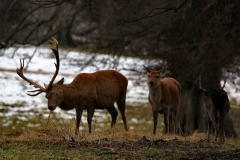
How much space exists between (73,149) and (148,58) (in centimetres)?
1242

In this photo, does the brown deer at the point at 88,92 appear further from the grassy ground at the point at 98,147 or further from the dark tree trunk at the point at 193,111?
the dark tree trunk at the point at 193,111

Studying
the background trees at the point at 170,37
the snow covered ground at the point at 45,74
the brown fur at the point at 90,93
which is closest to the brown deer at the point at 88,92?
the brown fur at the point at 90,93

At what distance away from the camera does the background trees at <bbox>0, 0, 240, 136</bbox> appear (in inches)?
764

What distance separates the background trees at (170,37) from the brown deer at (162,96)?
3315 mm

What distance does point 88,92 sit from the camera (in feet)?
46.5

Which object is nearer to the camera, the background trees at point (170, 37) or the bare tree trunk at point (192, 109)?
the background trees at point (170, 37)

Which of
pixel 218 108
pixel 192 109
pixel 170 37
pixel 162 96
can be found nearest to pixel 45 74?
pixel 192 109

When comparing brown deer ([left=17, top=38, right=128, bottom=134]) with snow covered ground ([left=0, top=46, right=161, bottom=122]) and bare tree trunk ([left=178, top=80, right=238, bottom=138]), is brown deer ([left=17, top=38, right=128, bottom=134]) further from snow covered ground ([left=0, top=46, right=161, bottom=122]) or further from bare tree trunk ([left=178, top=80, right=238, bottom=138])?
bare tree trunk ([left=178, top=80, right=238, bottom=138])

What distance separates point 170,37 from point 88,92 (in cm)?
741

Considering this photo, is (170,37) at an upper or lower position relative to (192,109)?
upper

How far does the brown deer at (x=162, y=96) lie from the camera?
47.4 feet

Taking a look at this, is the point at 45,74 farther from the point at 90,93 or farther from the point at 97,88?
the point at 90,93

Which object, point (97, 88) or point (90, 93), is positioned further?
point (97, 88)

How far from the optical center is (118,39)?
22125 millimetres
